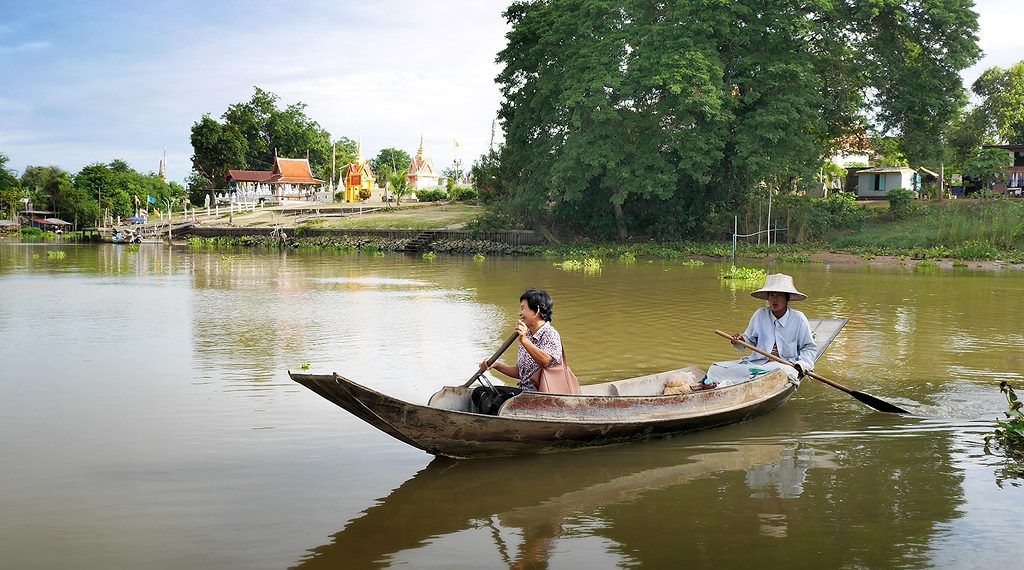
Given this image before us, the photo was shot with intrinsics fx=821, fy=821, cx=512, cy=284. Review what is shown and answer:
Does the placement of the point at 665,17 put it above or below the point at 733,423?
above

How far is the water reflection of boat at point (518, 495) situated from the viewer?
15.5ft

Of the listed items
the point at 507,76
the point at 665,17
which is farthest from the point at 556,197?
the point at 665,17

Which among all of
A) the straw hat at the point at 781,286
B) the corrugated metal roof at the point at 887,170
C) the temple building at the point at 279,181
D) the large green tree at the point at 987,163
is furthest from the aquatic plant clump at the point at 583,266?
the temple building at the point at 279,181

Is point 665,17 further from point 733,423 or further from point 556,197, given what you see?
point 733,423

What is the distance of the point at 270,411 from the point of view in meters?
7.59

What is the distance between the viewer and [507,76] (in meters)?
34.8

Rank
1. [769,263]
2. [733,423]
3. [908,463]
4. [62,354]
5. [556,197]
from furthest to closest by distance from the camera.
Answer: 1. [556,197]
2. [769,263]
3. [62,354]
4. [733,423]
5. [908,463]

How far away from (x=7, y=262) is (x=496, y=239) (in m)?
18.4

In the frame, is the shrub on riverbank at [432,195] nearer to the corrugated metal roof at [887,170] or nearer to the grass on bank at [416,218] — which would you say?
the grass on bank at [416,218]

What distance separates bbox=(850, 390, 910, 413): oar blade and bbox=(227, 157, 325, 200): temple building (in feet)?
195

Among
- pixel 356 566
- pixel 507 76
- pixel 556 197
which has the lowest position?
pixel 356 566

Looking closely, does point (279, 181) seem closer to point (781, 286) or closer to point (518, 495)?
point (781, 286)

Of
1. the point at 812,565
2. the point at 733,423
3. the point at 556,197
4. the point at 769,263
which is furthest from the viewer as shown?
the point at 556,197

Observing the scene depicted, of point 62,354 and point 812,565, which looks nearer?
point 812,565
